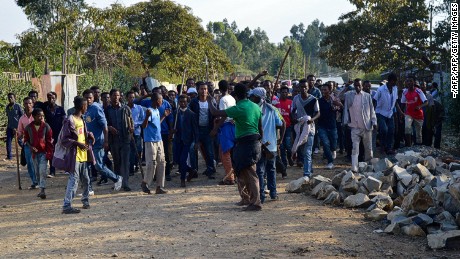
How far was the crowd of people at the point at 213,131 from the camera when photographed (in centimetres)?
907

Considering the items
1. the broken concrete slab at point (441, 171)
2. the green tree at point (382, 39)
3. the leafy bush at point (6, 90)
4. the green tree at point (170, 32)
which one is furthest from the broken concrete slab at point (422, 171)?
the green tree at point (170, 32)

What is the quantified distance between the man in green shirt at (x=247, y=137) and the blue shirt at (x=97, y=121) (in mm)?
2765

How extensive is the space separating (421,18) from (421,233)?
2569 centimetres

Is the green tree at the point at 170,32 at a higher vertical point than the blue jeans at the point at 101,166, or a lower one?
higher

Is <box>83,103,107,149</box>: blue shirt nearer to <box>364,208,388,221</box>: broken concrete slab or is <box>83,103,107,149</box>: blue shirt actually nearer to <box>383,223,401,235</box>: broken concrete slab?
<box>364,208,388,221</box>: broken concrete slab

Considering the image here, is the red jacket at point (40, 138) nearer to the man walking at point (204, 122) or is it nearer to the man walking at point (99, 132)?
the man walking at point (99, 132)

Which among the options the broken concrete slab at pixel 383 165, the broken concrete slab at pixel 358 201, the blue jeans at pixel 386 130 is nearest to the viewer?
the broken concrete slab at pixel 358 201

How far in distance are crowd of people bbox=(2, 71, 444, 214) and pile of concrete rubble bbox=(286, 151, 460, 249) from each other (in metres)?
0.75

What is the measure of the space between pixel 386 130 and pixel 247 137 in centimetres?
636

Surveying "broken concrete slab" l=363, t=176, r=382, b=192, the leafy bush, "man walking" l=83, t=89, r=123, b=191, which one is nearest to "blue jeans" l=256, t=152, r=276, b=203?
"broken concrete slab" l=363, t=176, r=382, b=192

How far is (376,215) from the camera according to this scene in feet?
26.6

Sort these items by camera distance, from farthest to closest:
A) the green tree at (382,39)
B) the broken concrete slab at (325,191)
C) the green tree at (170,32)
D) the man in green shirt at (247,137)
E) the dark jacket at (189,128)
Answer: the green tree at (170,32)
the green tree at (382,39)
the dark jacket at (189,128)
the broken concrete slab at (325,191)
the man in green shirt at (247,137)

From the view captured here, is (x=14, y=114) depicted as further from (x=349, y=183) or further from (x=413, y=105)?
(x=413, y=105)

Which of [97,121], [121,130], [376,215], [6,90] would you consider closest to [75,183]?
[97,121]
